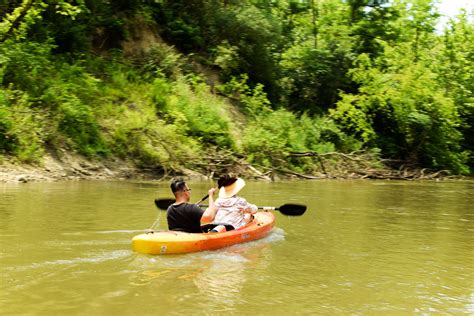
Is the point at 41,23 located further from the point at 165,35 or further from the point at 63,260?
the point at 63,260

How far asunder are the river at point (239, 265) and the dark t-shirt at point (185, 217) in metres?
0.45

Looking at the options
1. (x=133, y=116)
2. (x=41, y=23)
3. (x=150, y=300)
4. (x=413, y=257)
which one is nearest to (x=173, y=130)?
(x=133, y=116)

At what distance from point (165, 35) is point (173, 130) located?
348 inches

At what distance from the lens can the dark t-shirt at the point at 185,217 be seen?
26.5 feet

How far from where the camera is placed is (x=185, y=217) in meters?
8.14

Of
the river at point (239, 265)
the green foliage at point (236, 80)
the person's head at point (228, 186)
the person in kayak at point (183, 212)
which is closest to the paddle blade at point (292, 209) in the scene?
the river at point (239, 265)

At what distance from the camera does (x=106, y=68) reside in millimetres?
23266

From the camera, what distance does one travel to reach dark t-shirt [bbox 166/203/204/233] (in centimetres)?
808

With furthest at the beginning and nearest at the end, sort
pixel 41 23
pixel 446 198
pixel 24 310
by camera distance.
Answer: pixel 41 23 → pixel 446 198 → pixel 24 310

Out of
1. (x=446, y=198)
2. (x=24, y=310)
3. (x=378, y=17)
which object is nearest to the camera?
(x=24, y=310)

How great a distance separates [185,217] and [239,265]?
1156mm

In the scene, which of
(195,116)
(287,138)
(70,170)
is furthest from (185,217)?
(287,138)

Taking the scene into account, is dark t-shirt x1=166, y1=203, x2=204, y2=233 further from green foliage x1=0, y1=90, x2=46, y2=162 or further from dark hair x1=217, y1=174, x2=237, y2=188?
green foliage x1=0, y1=90, x2=46, y2=162

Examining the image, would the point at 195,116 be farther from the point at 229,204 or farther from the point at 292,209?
the point at 229,204
